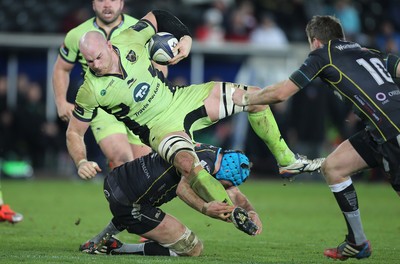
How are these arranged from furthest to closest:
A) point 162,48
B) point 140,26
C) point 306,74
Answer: point 140,26 < point 162,48 < point 306,74

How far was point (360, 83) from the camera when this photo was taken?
870 centimetres

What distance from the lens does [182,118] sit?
9438mm

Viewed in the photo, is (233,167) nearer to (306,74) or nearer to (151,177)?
(151,177)

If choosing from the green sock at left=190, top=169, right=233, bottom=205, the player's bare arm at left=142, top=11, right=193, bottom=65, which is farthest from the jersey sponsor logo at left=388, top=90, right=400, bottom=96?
the player's bare arm at left=142, top=11, right=193, bottom=65

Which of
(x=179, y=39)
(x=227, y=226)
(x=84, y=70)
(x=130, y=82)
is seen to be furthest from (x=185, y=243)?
(x=227, y=226)

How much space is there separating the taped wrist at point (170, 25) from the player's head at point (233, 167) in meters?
1.66

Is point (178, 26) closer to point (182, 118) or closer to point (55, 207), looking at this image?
point (182, 118)

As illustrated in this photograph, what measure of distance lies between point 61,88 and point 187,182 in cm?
319

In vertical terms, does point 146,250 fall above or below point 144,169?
below

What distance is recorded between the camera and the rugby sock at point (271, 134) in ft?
31.2

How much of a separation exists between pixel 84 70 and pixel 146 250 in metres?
2.70

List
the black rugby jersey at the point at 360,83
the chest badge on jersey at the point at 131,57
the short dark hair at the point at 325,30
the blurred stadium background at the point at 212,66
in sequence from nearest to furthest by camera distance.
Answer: the black rugby jersey at the point at 360,83
the short dark hair at the point at 325,30
the chest badge on jersey at the point at 131,57
the blurred stadium background at the point at 212,66

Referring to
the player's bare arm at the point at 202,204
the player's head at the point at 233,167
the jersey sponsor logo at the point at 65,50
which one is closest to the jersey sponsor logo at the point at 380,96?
the player's head at the point at 233,167

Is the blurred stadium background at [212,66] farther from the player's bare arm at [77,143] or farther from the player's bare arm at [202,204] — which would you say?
the player's bare arm at [202,204]
